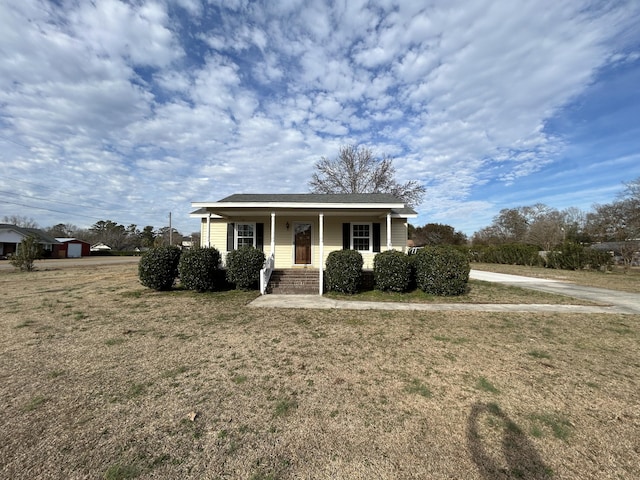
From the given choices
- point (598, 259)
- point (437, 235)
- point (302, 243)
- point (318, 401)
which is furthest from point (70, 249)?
point (598, 259)

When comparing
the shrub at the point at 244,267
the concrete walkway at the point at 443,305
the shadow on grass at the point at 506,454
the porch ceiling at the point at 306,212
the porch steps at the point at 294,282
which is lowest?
the shadow on grass at the point at 506,454

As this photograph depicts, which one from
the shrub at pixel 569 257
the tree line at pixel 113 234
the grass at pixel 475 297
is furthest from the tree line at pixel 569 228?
the tree line at pixel 113 234

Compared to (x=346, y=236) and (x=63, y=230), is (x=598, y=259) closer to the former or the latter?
(x=346, y=236)

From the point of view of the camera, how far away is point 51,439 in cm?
238

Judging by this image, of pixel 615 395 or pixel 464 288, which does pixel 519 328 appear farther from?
pixel 464 288

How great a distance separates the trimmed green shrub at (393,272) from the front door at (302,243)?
12.0 ft

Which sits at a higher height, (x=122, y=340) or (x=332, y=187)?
(x=332, y=187)

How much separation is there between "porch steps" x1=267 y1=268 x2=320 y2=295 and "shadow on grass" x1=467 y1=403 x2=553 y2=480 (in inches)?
292

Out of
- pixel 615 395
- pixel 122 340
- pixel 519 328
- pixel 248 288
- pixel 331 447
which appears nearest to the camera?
pixel 331 447

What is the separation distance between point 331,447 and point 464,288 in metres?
8.27

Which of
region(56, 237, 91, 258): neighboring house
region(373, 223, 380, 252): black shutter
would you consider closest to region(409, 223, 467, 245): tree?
region(373, 223, 380, 252): black shutter

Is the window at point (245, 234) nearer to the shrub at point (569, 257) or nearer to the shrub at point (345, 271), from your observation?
the shrub at point (345, 271)

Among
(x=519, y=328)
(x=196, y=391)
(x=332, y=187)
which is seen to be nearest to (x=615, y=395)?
(x=519, y=328)

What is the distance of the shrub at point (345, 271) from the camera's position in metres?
9.36
